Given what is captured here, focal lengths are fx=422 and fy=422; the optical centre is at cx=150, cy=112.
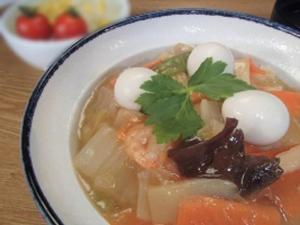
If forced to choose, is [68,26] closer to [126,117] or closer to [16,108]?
[16,108]

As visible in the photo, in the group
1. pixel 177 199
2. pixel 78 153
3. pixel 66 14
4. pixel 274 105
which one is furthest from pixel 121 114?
pixel 66 14

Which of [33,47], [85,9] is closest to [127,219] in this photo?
[33,47]

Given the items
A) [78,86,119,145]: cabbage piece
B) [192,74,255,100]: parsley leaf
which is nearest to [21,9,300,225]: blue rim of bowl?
[78,86,119,145]: cabbage piece

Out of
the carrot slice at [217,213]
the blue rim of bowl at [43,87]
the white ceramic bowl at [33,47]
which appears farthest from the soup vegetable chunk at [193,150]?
the white ceramic bowl at [33,47]

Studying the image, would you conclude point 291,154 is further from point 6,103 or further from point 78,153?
point 6,103

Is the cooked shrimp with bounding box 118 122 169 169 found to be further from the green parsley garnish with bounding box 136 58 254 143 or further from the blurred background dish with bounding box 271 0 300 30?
the blurred background dish with bounding box 271 0 300 30
